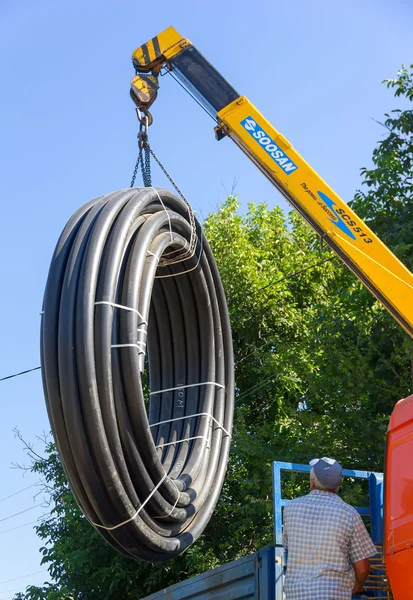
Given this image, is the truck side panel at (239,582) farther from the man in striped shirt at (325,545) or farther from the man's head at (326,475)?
the man's head at (326,475)

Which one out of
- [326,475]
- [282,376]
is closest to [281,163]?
[326,475]

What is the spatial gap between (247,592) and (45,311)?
7.81 ft

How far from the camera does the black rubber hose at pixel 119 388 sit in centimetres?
566

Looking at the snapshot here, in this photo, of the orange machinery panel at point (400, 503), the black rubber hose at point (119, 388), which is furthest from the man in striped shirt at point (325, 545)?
the black rubber hose at point (119, 388)

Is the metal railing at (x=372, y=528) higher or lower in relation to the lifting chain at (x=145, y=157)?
lower

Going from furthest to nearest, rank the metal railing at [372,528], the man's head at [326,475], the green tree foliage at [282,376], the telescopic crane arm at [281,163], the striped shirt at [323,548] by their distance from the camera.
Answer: the green tree foliage at [282,376]
the telescopic crane arm at [281,163]
the metal railing at [372,528]
the man's head at [326,475]
the striped shirt at [323,548]

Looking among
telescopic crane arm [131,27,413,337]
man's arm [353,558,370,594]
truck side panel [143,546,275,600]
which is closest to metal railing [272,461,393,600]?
truck side panel [143,546,275,600]

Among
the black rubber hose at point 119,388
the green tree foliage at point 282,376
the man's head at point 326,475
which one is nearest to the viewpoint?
the man's head at point 326,475

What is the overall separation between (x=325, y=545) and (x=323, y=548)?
0.9 inches

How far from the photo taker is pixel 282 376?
20.0 meters

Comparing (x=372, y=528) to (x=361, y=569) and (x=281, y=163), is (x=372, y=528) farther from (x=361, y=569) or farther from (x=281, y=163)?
(x=281, y=163)

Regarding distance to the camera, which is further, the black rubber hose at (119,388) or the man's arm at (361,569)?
the black rubber hose at (119,388)

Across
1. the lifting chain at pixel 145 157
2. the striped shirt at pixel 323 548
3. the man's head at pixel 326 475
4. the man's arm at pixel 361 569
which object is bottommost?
the man's arm at pixel 361 569

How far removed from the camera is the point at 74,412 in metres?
5.59
